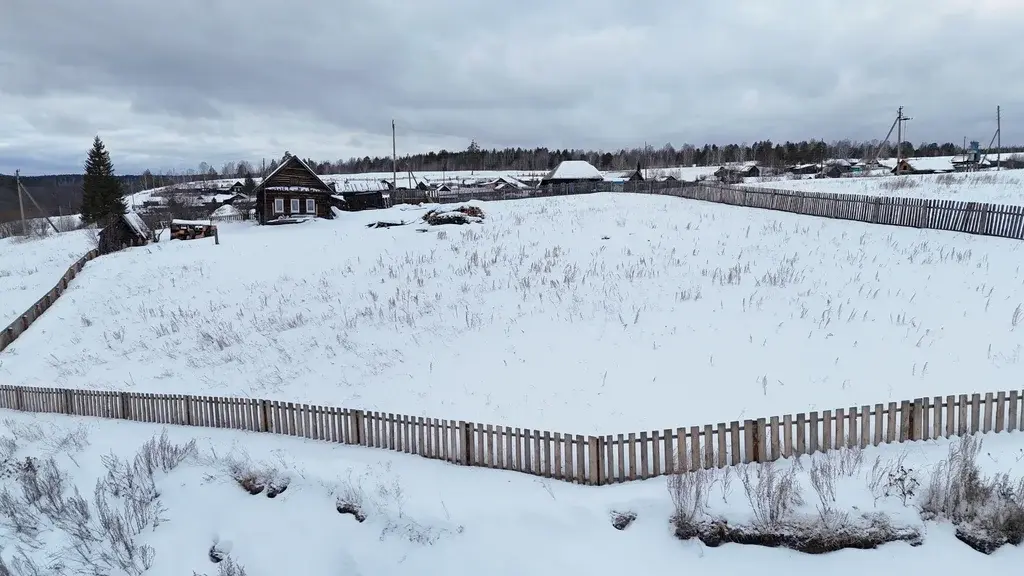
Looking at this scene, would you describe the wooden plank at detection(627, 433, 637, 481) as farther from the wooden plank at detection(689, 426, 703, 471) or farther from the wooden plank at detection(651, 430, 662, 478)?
the wooden plank at detection(689, 426, 703, 471)

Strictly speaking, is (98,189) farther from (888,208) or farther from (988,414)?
(988,414)

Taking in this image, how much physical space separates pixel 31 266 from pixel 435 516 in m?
44.4

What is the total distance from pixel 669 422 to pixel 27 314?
27755mm

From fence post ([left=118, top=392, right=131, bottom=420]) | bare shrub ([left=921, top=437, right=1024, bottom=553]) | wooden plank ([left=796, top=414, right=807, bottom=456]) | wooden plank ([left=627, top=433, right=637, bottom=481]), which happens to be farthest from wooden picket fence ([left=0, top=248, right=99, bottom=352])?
bare shrub ([left=921, top=437, right=1024, bottom=553])

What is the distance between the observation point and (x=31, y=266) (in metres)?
38.9

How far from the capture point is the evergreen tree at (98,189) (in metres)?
62.4

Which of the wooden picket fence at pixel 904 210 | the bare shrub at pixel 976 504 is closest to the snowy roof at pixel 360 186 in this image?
the wooden picket fence at pixel 904 210

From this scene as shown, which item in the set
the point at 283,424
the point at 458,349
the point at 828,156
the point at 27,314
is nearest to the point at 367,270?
the point at 458,349

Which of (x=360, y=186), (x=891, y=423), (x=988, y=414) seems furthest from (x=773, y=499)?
(x=360, y=186)

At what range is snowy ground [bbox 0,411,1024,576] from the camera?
699 centimetres

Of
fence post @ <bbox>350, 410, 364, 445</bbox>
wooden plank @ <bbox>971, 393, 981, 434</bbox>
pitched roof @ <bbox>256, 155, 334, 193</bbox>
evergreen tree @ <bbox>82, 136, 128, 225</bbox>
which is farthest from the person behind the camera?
evergreen tree @ <bbox>82, 136, 128, 225</bbox>

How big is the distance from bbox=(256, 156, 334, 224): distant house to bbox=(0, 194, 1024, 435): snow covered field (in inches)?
689

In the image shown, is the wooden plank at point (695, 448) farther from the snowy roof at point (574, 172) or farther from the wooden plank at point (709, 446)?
the snowy roof at point (574, 172)

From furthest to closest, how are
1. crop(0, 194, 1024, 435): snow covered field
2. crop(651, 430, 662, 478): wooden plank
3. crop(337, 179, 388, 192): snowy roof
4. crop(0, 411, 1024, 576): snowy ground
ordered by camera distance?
crop(337, 179, 388, 192): snowy roof
crop(0, 194, 1024, 435): snow covered field
crop(651, 430, 662, 478): wooden plank
crop(0, 411, 1024, 576): snowy ground
